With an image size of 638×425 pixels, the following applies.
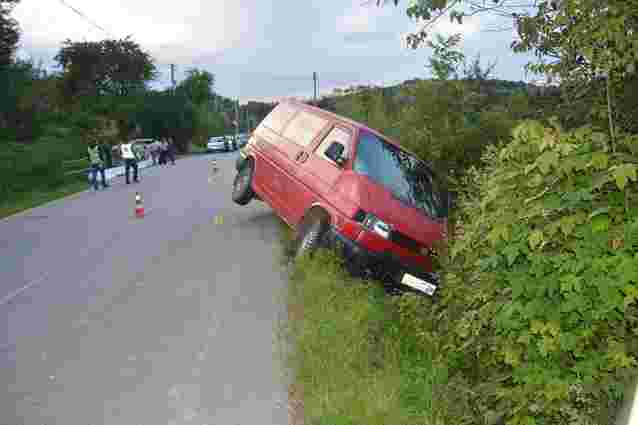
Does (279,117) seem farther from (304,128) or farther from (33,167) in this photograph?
(33,167)

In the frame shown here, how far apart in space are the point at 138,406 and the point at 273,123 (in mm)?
7707

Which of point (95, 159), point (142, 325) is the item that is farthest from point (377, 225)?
point (95, 159)

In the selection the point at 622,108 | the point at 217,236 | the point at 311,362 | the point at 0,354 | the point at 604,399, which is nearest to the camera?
the point at 604,399

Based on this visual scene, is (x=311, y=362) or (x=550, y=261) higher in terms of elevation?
(x=550, y=261)

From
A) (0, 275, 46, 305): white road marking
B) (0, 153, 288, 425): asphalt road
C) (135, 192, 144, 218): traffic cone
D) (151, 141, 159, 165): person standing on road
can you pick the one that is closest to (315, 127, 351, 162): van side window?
(0, 153, 288, 425): asphalt road

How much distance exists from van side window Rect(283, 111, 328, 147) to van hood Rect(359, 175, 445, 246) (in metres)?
1.84

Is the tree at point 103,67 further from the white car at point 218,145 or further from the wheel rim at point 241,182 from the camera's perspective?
the wheel rim at point 241,182

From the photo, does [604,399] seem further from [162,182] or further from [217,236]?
[162,182]

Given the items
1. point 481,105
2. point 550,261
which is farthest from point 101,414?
point 481,105

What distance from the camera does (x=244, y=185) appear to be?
12414 mm

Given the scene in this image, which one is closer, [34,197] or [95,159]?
[34,197]

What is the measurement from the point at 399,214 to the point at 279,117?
4.42 m

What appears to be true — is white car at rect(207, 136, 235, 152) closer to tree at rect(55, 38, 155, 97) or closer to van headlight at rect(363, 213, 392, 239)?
tree at rect(55, 38, 155, 97)

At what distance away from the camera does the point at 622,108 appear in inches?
260
